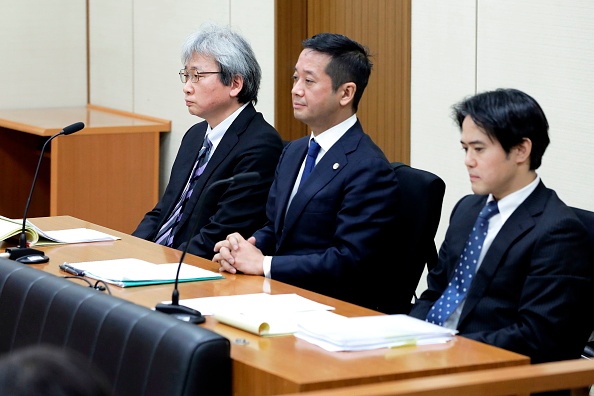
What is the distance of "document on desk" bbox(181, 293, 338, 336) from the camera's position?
2404 millimetres

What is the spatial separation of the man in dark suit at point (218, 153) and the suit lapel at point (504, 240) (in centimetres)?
123

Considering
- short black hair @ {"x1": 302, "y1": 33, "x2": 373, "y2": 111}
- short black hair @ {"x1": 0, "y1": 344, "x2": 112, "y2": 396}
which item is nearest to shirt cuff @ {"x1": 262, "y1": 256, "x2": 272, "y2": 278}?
short black hair @ {"x1": 302, "y1": 33, "x2": 373, "y2": 111}

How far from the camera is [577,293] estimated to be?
2535 mm

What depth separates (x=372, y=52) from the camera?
189 inches

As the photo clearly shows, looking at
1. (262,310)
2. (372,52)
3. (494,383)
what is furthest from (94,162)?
(494,383)

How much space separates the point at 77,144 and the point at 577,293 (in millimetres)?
3705

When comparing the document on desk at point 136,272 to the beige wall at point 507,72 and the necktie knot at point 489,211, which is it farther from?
the beige wall at point 507,72

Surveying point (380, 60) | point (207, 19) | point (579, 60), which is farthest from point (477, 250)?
point (207, 19)

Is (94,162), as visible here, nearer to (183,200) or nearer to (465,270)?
(183,200)

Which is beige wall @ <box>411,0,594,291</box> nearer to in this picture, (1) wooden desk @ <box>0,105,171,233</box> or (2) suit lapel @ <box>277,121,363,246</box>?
(2) suit lapel @ <box>277,121,363,246</box>

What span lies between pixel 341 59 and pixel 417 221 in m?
0.61

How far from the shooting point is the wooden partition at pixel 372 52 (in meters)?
4.61

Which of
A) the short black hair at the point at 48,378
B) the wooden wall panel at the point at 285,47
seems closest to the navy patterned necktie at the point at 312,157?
the wooden wall panel at the point at 285,47

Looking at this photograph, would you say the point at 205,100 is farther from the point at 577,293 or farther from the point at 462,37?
the point at 577,293
